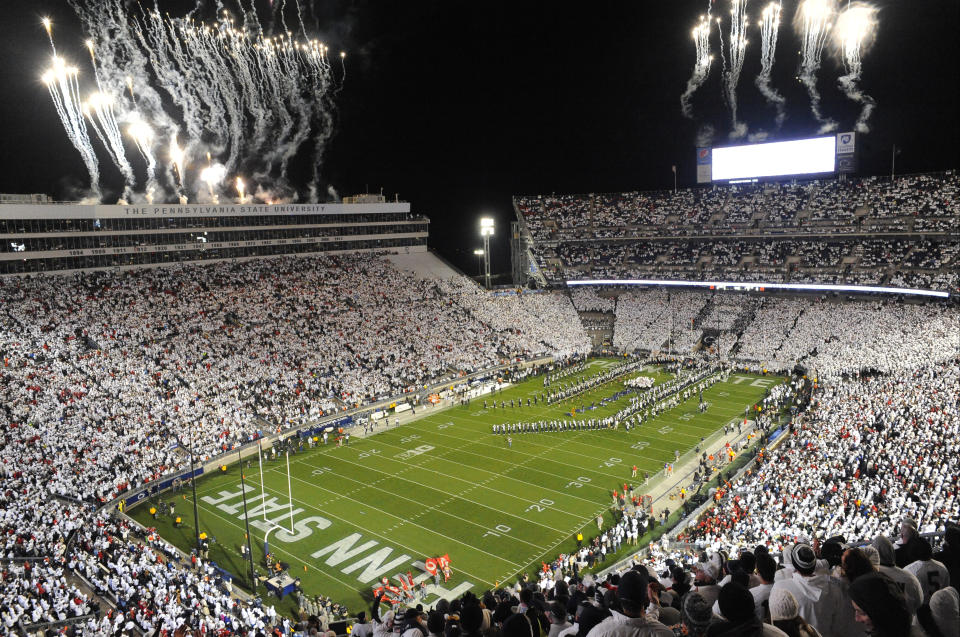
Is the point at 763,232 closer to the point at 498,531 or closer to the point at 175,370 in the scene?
the point at 498,531

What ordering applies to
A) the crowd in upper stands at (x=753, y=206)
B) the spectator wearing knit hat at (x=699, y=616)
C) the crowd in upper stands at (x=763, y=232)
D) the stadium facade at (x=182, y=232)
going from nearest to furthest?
1. the spectator wearing knit hat at (x=699, y=616)
2. the stadium facade at (x=182, y=232)
3. the crowd in upper stands at (x=763, y=232)
4. the crowd in upper stands at (x=753, y=206)

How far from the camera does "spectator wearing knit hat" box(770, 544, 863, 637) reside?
3973 mm

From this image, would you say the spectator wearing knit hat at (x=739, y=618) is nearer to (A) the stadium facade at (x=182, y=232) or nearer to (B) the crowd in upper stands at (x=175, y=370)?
(B) the crowd in upper stands at (x=175, y=370)

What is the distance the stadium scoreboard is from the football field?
86.1ft

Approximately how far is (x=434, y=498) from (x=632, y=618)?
19.2 metres

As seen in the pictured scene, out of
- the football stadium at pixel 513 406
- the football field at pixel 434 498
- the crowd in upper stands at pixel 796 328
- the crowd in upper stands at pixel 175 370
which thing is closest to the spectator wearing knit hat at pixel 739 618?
the football stadium at pixel 513 406

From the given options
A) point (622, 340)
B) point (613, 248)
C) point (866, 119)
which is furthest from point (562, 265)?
point (866, 119)

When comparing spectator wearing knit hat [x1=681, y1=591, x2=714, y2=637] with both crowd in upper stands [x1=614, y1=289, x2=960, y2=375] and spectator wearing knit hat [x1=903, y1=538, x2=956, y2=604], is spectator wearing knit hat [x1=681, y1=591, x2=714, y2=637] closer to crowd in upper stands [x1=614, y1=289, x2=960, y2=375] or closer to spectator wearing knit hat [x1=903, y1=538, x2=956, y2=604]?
spectator wearing knit hat [x1=903, y1=538, x2=956, y2=604]

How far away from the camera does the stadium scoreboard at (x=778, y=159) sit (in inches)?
1857

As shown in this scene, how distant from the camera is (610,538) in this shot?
18234mm

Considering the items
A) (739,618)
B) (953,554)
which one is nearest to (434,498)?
(953,554)

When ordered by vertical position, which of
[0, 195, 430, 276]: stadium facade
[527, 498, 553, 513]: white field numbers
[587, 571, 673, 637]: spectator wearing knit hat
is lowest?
[527, 498, 553, 513]: white field numbers

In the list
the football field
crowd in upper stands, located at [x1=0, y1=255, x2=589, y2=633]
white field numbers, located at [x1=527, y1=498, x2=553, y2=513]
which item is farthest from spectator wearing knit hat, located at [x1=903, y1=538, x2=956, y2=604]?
white field numbers, located at [x1=527, y1=498, x2=553, y2=513]

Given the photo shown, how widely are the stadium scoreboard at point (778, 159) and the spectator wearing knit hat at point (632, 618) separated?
170 ft
